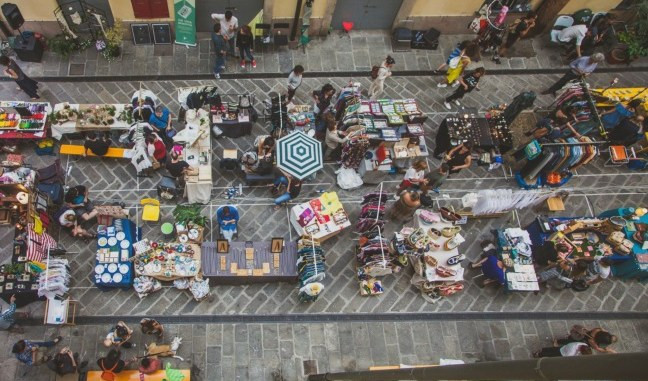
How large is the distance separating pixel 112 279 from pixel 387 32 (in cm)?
1075

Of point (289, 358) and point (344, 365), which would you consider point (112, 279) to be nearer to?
point (289, 358)

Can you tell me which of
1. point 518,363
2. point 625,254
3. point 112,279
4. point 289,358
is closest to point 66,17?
point 112,279

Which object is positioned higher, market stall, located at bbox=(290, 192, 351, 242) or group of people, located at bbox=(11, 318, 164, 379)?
market stall, located at bbox=(290, 192, 351, 242)

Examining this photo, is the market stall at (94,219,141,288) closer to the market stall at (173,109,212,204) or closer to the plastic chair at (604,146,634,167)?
the market stall at (173,109,212,204)

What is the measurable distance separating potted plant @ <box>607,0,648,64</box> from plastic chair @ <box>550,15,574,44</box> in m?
1.81

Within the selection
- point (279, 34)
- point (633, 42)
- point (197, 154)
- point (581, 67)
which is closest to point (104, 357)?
point (197, 154)

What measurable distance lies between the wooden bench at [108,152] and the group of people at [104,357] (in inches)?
167

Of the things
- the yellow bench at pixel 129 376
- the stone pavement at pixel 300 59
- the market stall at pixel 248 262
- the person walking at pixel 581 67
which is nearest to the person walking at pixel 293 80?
the stone pavement at pixel 300 59

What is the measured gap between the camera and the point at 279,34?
14.6 meters

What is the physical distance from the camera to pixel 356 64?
14969mm

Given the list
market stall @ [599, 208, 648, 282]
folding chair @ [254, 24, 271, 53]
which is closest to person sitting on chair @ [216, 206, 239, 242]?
folding chair @ [254, 24, 271, 53]

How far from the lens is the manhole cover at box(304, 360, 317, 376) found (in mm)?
10758

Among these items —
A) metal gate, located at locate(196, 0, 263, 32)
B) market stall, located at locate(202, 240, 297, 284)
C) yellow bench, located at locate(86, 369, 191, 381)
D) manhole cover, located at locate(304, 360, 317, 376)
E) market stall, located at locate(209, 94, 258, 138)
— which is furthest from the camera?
metal gate, located at locate(196, 0, 263, 32)

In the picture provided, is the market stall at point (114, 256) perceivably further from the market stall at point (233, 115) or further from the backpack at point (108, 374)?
the market stall at point (233, 115)
